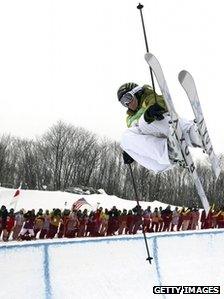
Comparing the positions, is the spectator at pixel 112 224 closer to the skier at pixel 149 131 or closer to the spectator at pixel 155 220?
the spectator at pixel 155 220

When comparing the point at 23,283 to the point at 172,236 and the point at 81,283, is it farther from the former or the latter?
the point at 172,236

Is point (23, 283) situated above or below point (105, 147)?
below

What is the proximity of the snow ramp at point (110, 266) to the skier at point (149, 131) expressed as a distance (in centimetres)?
152

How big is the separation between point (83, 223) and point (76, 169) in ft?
137

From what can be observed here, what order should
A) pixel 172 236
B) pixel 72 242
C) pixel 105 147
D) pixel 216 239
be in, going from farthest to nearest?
pixel 105 147 < pixel 216 239 < pixel 172 236 < pixel 72 242

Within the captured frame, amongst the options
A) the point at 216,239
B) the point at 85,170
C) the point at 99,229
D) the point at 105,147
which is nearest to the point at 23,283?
the point at 216,239

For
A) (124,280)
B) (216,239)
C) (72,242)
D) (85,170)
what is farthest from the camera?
(85,170)

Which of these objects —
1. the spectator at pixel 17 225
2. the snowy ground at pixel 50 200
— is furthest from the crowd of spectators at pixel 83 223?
the snowy ground at pixel 50 200

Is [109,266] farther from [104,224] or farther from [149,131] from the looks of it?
[104,224]

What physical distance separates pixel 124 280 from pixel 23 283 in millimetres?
1779

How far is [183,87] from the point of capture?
21.0 feet

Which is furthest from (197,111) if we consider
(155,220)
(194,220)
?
(194,220)

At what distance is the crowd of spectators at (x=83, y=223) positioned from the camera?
50.2 ft

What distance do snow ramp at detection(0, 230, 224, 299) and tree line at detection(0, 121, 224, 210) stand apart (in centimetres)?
4713
